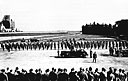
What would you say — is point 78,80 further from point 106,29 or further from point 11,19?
point 11,19

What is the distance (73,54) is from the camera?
115 ft

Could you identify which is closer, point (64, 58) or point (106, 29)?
point (64, 58)

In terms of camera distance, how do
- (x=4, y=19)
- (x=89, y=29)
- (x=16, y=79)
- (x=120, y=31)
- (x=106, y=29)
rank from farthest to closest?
(x=4, y=19) < (x=89, y=29) < (x=106, y=29) < (x=120, y=31) < (x=16, y=79)

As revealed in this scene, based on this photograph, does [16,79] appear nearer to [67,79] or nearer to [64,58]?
[67,79]

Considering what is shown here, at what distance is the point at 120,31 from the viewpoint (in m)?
69.8

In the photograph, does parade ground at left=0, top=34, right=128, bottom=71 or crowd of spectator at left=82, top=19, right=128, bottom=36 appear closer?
parade ground at left=0, top=34, right=128, bottom=71

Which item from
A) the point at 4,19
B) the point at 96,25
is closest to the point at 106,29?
the point at 96,25

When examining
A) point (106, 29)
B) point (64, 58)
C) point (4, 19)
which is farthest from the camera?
point (4, 19)

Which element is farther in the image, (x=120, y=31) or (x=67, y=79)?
(x=120, y=31)

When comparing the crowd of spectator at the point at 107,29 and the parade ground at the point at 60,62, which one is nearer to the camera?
the parade ground at the point at 60,62

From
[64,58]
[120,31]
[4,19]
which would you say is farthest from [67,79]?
[4,19]

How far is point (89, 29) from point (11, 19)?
58.5 metres

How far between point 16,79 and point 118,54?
23.1 meters

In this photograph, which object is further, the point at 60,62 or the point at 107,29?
the point at 107,29
